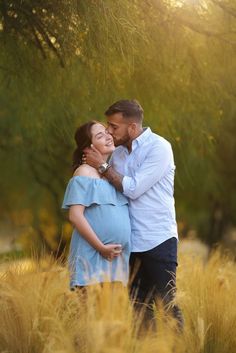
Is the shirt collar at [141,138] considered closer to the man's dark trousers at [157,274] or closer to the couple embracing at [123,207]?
the couple embracing at [123,207]

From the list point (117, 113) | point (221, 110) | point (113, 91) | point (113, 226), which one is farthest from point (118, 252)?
point (221, 110)

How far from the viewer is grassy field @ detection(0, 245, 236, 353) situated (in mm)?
3527

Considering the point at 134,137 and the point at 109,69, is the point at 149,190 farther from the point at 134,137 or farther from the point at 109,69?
the point at 109,69

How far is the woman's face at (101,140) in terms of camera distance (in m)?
4.05

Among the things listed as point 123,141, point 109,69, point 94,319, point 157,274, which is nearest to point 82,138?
point 123,141

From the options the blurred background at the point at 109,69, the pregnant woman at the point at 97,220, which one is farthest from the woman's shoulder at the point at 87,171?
the blurred background at the point at 109,69

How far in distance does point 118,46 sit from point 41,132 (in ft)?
6.47

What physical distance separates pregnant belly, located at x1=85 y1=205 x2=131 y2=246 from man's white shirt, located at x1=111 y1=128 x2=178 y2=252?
0.11 metres

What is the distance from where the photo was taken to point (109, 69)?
234 inches

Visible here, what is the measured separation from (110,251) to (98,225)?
14cm

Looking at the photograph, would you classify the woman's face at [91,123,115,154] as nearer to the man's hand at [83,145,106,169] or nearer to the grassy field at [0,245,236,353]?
the man's hand at [83,145,106,169]

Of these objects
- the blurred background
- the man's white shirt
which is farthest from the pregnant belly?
the blurred background

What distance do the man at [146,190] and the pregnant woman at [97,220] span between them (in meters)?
0.06

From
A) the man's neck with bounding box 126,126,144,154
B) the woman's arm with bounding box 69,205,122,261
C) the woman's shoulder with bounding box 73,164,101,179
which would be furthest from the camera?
the man's neck with bounding box 126,126,144,154
